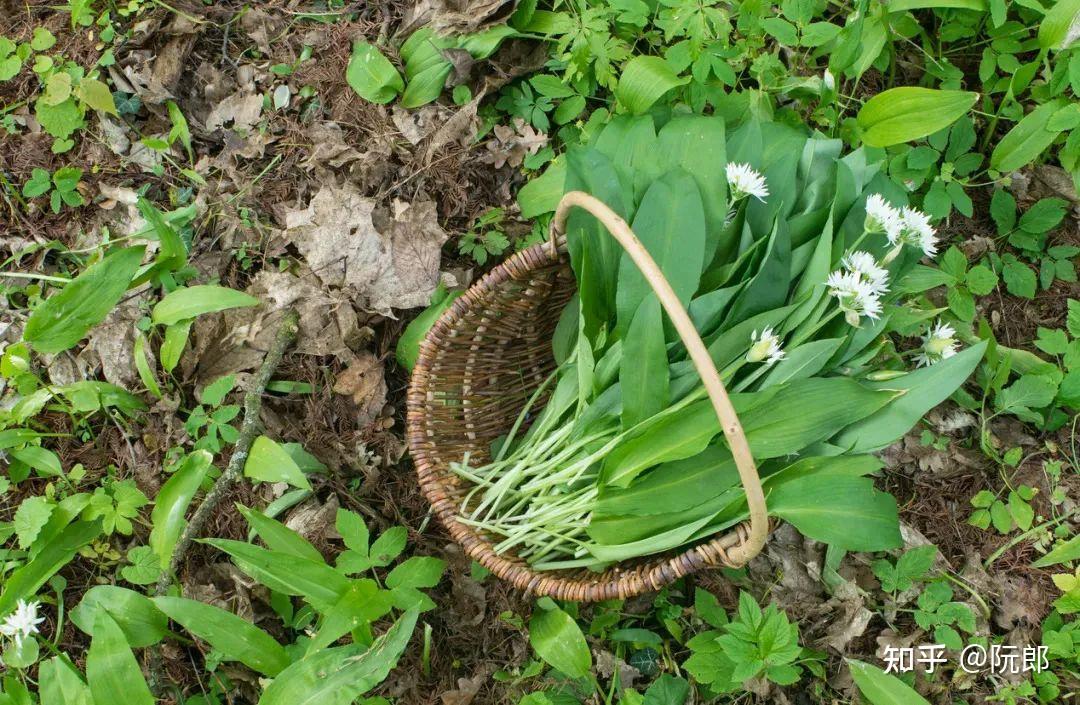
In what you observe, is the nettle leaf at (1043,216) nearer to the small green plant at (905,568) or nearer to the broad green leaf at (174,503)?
the small green plant at (905,568)

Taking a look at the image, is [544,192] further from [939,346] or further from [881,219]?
[939,346]

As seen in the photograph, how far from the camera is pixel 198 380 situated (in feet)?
6.42

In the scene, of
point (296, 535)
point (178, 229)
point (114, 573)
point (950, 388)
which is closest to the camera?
point (950, 388)

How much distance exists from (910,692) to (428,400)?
1190 mm

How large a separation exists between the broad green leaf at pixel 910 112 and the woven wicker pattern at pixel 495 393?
787 millimetres

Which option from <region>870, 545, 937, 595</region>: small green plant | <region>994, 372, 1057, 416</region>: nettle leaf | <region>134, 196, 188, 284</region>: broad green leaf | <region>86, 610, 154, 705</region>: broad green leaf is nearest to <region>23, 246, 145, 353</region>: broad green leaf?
<region>134, 196, 188, 284</region>: broad green leaf

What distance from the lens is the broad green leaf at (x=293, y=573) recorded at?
1515 millimetres

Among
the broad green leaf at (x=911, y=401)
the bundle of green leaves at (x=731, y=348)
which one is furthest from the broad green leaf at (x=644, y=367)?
the broad green leaf at (x=911, y=401)

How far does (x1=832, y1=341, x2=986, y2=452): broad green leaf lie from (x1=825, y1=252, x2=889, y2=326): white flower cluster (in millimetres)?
158

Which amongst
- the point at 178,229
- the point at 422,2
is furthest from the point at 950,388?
the point at 178,229

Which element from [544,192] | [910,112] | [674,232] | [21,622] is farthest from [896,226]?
[21,622]

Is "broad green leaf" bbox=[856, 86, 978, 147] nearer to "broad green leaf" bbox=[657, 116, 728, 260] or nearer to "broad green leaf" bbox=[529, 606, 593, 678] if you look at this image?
"broad green leaf" bbox=[657, 116, 728, 260]

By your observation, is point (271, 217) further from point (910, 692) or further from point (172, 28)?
point (910, 692)

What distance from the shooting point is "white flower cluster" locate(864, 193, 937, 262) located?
1432 millimetres
